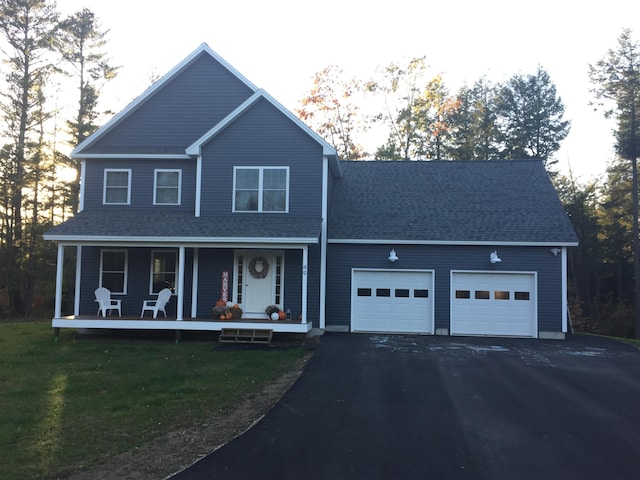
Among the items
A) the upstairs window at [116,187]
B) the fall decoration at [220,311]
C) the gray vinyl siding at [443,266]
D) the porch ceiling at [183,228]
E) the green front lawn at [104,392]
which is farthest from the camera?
the upstairs window at [116,187]

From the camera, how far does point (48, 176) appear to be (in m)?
30.3

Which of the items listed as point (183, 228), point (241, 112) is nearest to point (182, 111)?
point (241, 112)

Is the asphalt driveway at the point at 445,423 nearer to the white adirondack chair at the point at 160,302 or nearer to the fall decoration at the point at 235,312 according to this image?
the fall decoration at the point at 235,312

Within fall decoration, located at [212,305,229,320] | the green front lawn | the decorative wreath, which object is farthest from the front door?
the green front lawn

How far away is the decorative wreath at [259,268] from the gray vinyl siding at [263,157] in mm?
1655

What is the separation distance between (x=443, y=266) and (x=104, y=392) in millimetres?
10519

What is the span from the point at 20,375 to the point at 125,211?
7.20m

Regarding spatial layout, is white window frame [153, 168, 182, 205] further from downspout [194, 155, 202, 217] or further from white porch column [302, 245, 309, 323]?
white porch column [302, 245, 309, 323]

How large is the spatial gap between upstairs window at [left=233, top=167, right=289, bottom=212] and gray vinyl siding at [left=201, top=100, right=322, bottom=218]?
15 cm

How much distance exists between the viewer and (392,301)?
51.5 ft

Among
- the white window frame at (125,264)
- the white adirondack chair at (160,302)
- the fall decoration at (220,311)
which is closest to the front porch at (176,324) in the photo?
the fall decoration at (220,311)

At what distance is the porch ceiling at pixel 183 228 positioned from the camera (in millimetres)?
13461

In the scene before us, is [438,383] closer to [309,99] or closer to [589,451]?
[589,451]

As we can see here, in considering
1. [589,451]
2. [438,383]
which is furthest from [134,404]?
[589,451]
